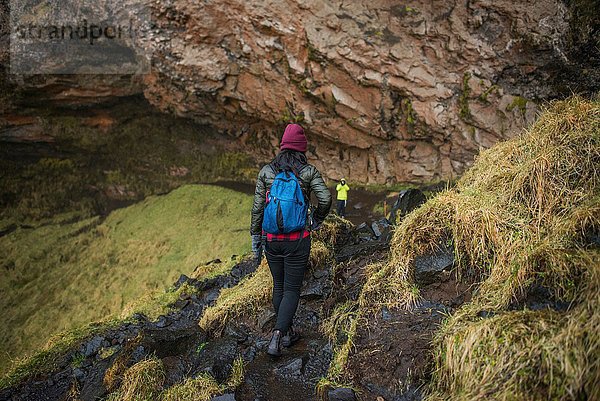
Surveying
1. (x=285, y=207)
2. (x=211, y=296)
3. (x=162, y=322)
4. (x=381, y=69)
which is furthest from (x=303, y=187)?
(x=381, y=69)

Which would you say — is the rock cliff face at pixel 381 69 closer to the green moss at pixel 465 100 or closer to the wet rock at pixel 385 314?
the green moss at pixel 465 100

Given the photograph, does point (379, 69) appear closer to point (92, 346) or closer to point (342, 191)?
point (342, 191)

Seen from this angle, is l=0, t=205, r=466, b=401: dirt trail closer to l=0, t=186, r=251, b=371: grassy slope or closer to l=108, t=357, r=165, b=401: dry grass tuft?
l=108, t=357, r=165, b=401: dry grass tuft

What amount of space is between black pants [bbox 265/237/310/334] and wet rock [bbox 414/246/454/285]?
0.97m

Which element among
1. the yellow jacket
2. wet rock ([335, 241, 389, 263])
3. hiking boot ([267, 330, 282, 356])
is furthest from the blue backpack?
the yellow jacket

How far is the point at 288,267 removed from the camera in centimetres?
337

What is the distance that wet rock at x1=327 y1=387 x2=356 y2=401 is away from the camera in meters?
2.66

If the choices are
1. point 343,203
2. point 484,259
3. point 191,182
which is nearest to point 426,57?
point 343,203

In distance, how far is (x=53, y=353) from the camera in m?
4.79

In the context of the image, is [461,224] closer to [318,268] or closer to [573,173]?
[573,173]

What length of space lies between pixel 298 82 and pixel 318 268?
21.5 ft

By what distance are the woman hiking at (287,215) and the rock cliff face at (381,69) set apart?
5.48 meters

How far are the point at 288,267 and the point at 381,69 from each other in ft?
23.0

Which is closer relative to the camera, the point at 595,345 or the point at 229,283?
the point at 595,345
